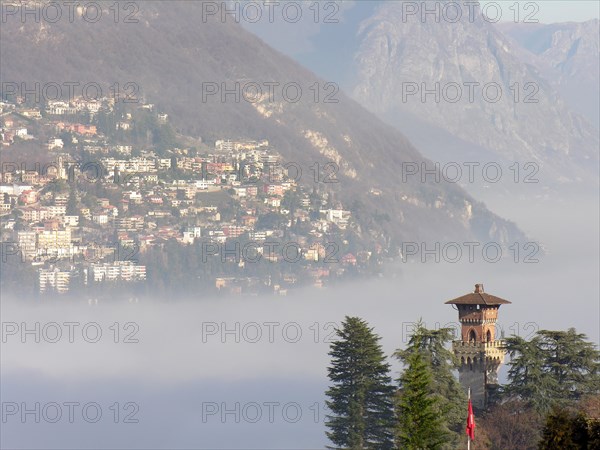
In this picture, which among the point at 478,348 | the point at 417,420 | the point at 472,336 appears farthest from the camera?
the point at 472,336

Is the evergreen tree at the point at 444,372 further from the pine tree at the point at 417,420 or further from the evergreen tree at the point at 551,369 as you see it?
the pine tree at the point at 417,420

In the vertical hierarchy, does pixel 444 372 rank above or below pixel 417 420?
above

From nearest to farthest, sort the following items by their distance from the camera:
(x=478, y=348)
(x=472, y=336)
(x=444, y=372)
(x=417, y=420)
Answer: (x=417, y=420) → (x=444, y=372) → (x=478, y=348) → (x=472, y=336)

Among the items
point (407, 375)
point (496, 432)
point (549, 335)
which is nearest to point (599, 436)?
point (407, 375)

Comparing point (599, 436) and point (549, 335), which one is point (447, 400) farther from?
point (599, 436)

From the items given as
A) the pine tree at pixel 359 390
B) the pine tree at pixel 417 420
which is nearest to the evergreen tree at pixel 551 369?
the pine tree at pixel 359 390

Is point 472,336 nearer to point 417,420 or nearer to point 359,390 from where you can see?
point 359,390

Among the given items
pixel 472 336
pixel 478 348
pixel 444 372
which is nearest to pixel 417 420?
pixel 444 372
